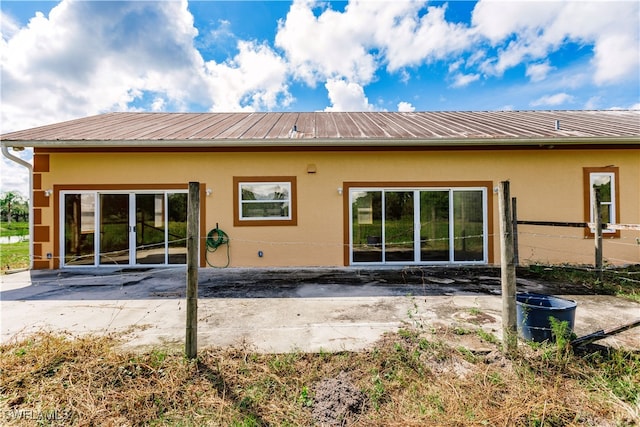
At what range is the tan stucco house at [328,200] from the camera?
293 inches

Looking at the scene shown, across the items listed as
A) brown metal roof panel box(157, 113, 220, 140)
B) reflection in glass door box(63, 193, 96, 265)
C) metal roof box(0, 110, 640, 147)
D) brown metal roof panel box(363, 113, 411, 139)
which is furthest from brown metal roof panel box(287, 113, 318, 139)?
reflection in glass door box(63, 193, 96, 265)

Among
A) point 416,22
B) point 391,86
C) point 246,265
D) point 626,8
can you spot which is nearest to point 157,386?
point 246,265

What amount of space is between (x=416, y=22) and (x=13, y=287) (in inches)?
489

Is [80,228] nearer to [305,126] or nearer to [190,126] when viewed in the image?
[190,126]

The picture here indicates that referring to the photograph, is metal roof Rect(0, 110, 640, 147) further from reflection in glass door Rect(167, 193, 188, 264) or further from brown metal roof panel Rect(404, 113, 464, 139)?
reflection in glass door Rect(167, 193, 188, 264)

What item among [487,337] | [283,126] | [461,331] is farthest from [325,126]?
[487,337]

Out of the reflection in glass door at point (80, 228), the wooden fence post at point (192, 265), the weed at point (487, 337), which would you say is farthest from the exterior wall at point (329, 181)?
the wooden fence post at point (192, 265)

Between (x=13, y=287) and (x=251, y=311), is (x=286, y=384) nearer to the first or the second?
(x=251, y=311)

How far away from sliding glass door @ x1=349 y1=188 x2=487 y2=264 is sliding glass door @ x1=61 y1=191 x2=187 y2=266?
4.70 m

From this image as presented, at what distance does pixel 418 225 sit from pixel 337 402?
19.4 feet

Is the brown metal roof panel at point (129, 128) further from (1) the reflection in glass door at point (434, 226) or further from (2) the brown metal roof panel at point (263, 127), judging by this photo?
(1) the reflection in glass door at point (434, 226)

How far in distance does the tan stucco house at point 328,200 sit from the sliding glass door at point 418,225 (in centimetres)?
3

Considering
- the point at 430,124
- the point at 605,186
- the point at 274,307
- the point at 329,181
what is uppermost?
the point at 430,124

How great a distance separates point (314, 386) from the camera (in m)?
2.49
